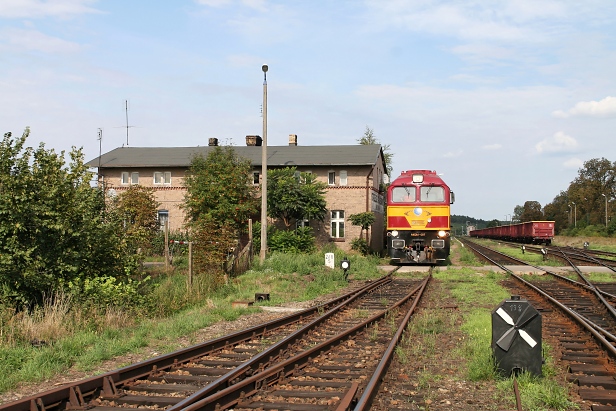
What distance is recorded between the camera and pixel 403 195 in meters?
25.5

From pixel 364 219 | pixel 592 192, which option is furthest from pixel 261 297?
pixel 592 192

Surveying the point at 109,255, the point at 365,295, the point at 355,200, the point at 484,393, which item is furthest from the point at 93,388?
the point at 355,200

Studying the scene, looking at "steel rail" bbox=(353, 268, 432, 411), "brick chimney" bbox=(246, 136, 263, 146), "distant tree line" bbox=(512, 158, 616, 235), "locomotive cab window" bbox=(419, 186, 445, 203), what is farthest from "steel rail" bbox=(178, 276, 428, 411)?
"distant tree line" bbox=(512, 158, 616, 235)

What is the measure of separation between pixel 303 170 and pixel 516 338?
30265 millimetres

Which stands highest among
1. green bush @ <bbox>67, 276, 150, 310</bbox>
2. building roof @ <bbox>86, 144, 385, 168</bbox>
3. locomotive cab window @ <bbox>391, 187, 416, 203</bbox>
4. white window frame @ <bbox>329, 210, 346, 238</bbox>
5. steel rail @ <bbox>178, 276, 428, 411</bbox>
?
building roof @ <bbox>86, 144, 385, 168</bbox>

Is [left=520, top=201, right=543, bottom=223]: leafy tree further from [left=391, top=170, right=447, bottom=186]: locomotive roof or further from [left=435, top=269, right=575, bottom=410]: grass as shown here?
[left=435, top=269, right=575, bottom=410]: grass

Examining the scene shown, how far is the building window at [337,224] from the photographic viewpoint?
36.1 meters

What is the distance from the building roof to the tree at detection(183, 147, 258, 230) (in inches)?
131

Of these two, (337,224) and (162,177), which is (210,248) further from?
(162,177)

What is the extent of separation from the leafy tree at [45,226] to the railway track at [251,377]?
13.9 ft

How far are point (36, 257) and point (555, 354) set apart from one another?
28.6 ft

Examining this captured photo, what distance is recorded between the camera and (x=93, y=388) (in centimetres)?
616

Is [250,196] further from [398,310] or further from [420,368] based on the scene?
[420,368]

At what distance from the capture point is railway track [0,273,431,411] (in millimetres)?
5824
